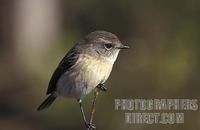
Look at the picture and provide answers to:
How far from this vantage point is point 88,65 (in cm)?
782

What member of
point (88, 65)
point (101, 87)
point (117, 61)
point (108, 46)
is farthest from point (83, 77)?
point (117, 61)

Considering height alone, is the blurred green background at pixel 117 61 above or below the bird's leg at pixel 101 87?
below

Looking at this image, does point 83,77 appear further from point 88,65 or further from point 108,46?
point 108,46

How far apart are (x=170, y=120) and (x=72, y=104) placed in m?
3.50

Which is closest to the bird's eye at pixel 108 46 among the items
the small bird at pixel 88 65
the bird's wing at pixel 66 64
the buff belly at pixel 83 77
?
the small bird at pixel 88 65

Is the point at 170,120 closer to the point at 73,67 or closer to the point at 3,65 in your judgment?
the point at 73,67

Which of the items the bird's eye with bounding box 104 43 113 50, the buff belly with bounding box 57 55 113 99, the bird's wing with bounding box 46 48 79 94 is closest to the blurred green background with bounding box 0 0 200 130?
the bird's wing with bounding box 46 48 79 94

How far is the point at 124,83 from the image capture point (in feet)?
43.6

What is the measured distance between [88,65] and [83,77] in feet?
0.42

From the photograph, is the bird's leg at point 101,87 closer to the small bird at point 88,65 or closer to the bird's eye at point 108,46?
the small bird at point 88,65

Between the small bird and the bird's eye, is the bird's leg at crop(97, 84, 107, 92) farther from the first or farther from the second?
the bird's eye

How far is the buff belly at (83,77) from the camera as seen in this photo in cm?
758

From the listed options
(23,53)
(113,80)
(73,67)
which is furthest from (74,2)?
(73,67)

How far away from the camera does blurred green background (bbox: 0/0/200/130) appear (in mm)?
12695
